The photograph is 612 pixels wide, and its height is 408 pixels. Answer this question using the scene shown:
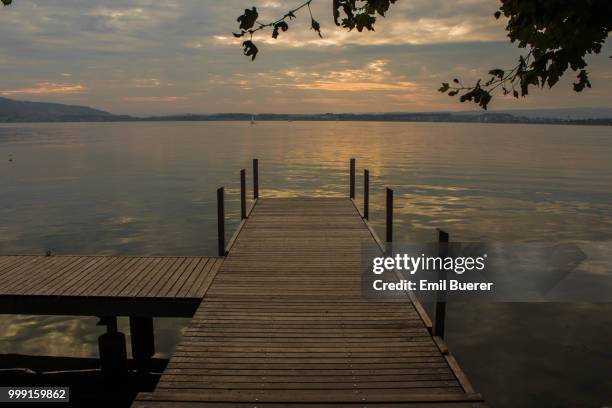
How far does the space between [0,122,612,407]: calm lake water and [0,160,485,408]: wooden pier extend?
241 cm

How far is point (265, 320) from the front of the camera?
7.59 metres

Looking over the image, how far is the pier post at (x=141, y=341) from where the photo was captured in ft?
35.2

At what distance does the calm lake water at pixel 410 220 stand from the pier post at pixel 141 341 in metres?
0.60

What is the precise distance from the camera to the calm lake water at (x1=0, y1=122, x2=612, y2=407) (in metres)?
11.3

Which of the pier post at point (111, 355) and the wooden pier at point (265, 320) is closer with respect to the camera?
the wooden pier at point (265, 320)

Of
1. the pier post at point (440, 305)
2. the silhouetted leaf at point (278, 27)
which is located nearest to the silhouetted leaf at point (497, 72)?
the silhouetted leaf at point (278, 27)

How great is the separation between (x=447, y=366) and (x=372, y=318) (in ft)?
5.63

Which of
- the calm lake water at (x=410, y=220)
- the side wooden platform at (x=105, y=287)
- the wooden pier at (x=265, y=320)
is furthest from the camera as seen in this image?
the calm lake water at (x=410, y=220)

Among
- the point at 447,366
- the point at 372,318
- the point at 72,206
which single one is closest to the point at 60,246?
the point at 72,206

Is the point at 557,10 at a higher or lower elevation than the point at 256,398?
higher

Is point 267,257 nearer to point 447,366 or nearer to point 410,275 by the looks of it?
point 447,366

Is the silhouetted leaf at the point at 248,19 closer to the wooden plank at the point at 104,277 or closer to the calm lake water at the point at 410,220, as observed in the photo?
the wooden plank at the point at 104,277

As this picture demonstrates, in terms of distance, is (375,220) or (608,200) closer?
(375,220)

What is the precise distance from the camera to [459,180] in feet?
144
